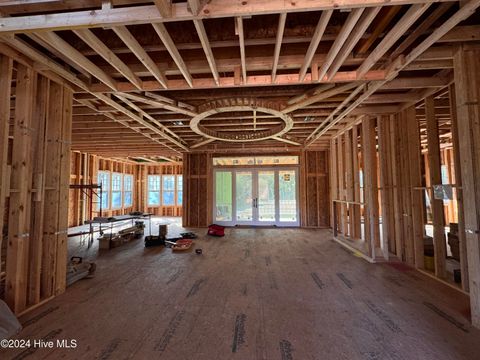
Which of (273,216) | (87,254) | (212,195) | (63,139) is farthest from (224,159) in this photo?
(63,139)

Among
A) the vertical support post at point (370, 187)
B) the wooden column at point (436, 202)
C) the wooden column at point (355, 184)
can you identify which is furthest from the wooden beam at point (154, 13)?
the wooden column at point (355, 184)

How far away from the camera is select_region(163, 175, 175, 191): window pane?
532 inches

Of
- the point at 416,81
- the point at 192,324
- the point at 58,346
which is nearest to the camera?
the point at 58,346

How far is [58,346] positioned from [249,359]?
5.82 feet

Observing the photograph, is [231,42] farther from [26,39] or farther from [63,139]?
[63,139]

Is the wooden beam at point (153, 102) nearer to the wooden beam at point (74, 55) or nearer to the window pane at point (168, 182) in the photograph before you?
the wooden beam at point (74, 55)

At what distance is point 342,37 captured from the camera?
2293 mm

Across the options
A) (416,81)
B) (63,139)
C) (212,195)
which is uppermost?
(416,81)

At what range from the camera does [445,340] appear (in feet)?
7.13

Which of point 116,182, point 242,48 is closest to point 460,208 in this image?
point 242,48

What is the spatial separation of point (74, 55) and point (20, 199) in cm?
180

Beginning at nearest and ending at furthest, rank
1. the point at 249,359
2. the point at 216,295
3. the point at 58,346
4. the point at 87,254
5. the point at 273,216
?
the point at 249,359
the point at 58,346
the point at 216,295
the point at 87,254
the point at 273,216

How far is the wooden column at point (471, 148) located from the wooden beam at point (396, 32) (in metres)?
0.97

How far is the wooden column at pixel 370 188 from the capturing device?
4.66m
